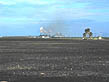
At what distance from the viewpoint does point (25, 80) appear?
15914 millimetres

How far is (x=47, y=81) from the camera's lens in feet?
51.2

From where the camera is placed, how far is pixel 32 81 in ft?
50.8

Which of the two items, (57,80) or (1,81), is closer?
(1,81)

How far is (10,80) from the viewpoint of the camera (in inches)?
619

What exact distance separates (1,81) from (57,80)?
10.9 feet

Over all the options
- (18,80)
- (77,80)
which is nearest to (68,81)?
(77,80)

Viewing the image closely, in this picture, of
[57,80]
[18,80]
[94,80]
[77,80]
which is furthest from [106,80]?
[18,80]

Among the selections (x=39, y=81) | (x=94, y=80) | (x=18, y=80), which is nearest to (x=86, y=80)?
(x=94, y=80)

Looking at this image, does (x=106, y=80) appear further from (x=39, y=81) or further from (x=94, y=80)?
(x=39, y=81)

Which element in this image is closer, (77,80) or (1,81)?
(1,81)

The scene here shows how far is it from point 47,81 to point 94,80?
9.16 feet

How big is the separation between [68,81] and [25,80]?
8.42ft

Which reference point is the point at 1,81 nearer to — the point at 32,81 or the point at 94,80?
the point at 32,81

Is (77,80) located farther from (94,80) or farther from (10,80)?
(10,80)
